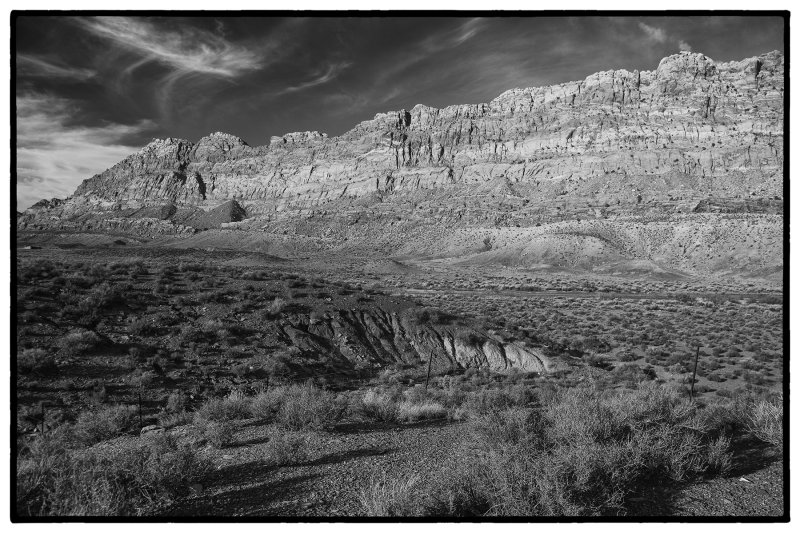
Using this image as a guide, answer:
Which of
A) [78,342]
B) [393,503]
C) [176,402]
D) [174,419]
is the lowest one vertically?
[176,402]

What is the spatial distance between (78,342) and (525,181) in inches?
4951

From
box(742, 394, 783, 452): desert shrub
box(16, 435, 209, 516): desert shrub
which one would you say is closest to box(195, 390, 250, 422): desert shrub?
box(16, 435, 209, 516): desert shrub

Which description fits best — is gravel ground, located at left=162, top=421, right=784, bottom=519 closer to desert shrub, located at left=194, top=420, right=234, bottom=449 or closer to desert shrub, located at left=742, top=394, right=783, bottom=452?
desert shrub, located at left=194, top=420, right=234, bottom=449

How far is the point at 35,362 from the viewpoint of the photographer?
1034 centimetres

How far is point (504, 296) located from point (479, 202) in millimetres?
79854

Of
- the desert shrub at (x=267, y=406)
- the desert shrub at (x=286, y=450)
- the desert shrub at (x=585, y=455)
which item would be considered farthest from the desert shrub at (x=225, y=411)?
the desert shrub at (x=585, y=455)

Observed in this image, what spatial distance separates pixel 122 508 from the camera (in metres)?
4.43

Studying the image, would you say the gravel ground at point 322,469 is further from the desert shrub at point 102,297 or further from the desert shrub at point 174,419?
the desert shrub at point 102,297

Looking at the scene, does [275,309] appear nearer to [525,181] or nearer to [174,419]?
[174,419]

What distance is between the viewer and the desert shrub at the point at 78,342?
1128 cm

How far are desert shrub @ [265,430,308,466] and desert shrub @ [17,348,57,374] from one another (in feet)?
23.4

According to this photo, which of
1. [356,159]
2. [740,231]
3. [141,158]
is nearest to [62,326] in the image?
[740,231]

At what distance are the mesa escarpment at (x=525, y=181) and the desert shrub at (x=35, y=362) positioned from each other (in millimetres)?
62099

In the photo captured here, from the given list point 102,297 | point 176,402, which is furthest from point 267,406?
point 102,297
